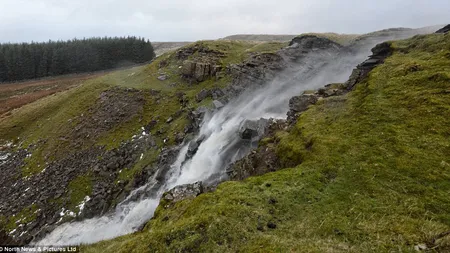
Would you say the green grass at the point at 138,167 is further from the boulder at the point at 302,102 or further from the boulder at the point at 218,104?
the boulder at the point at 302,102

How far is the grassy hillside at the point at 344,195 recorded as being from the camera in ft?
30.6

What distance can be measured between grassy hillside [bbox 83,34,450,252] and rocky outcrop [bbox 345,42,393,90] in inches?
304

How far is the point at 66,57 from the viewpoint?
111 metres

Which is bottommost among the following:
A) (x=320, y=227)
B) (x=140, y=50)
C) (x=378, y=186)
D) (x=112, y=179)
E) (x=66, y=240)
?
(x=66, y=240)

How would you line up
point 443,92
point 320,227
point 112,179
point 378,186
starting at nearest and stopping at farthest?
point 320,227 < point 378,186 < point 443,92 < point 112,179

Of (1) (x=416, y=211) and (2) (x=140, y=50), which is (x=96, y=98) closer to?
(1) (x=416, y=211)

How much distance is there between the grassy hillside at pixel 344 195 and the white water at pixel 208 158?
9496 millimetres

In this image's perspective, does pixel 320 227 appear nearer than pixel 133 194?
Yes

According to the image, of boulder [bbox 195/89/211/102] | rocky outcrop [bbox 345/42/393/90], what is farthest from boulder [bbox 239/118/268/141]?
boulder [bbox 195/89/211/102]

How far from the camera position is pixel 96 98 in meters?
50.8

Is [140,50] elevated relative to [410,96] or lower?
elevated

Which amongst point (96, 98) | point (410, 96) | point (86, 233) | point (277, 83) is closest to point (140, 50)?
point (96, 98)

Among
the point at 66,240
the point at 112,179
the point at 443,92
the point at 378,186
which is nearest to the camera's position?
the point at 378,186

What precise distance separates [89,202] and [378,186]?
29683 millimetres
